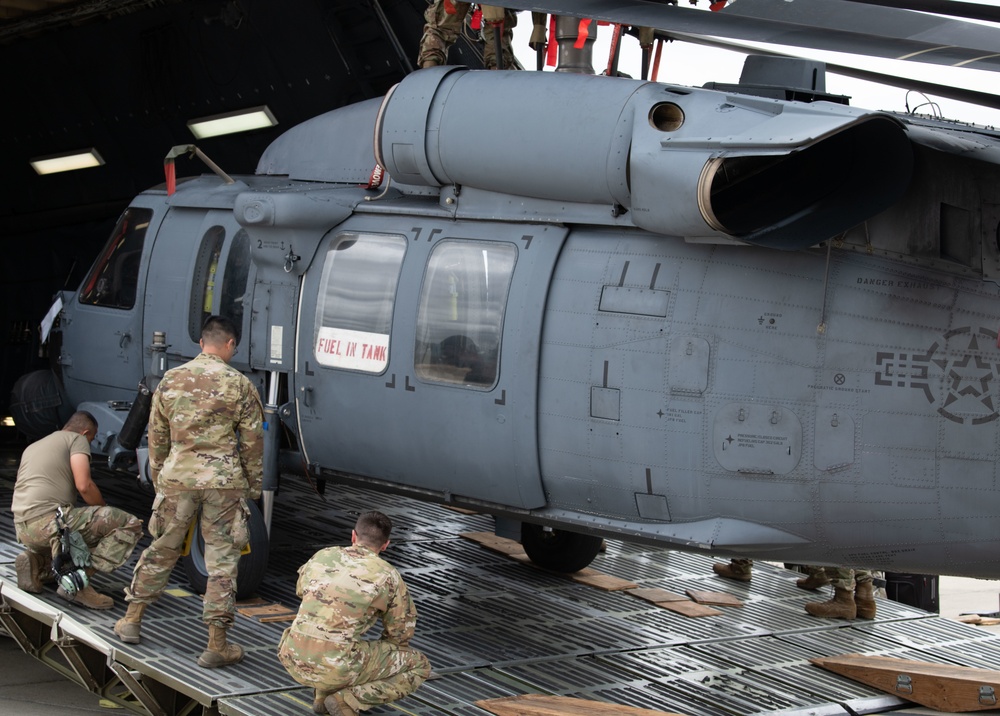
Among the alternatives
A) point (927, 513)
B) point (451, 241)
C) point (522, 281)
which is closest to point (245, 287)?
point (451, 241)

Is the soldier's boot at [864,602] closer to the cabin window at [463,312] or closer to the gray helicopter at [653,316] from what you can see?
the gray helicopter at [653,316]

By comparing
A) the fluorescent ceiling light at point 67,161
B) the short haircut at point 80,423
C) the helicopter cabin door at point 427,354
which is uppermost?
the fluorescent ceiling light at point 67,161

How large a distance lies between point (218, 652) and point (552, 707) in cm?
168

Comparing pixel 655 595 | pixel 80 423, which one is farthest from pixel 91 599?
pixel 655 595

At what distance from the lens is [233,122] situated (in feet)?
38.7

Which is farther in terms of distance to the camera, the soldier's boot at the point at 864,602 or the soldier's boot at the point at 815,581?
the soldier's boot at the point at 815,581

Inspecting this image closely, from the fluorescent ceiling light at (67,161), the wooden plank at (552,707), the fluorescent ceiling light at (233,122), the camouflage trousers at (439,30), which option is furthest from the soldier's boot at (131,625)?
the fluorescent ceiling light at (67,161)

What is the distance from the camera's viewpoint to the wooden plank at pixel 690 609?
326 inches

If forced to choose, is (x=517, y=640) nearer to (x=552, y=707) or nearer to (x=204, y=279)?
(x=552, y=707)

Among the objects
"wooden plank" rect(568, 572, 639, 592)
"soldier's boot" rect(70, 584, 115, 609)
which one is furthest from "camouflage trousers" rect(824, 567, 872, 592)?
"soldier's boot" rect(70, 584, 115, 609)

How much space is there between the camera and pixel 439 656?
6.80 m

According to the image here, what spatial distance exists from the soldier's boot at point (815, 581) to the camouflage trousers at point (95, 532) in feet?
15.7

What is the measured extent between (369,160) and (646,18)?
8.34ft

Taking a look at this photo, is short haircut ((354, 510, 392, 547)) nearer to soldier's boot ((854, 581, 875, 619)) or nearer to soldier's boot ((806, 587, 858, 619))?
soldier's boot ((806, 587, 858, 619))
